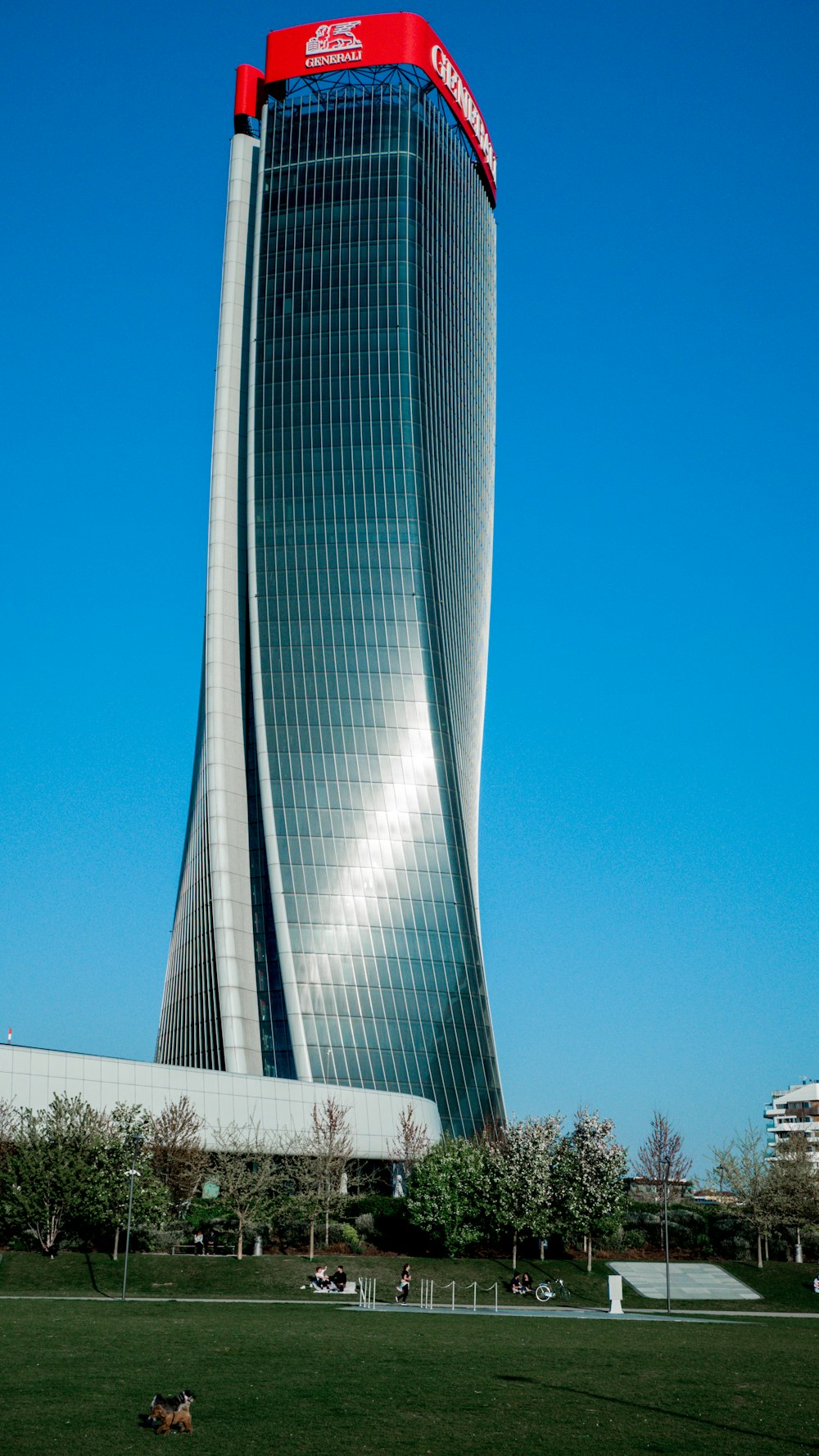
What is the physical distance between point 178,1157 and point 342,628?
40.6 m

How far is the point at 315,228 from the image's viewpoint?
3971 inches

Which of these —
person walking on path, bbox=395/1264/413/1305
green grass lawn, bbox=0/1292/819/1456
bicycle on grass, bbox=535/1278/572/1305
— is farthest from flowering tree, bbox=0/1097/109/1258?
bicycle on grass, bbox=535/1278/572/1305

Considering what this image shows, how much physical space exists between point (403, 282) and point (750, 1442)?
8990cm

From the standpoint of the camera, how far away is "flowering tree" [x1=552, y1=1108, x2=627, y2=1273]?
2286 inches

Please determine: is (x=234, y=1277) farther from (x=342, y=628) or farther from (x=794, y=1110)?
(x=794, y=1110)

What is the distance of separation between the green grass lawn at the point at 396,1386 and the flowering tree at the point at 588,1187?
22369 mm

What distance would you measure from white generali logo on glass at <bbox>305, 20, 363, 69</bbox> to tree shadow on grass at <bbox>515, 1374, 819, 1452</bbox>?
4224 inches

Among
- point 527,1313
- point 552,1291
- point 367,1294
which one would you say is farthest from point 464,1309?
point 552,1291

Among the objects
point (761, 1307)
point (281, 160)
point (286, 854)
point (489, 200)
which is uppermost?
point (489, 200)

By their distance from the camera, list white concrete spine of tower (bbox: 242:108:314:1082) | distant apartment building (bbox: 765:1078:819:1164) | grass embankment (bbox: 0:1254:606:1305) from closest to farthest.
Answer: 1. grass embankment (bbox: 0:1254:606:1305)
2. white concrete spine of tower (bbox: 242:108:314:1082)
3. distant apartment building (bbox: 765:1078:819:1164)

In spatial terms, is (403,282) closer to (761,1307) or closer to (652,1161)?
(652,1161)

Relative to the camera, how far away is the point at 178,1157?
60.0m

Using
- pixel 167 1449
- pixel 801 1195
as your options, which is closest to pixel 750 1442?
pixel 167 1449

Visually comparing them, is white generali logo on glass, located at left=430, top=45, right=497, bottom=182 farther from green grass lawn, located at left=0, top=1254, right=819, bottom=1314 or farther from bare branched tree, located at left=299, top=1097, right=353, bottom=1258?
green grass lawn, located at left=0, top=1254, right=819, bottom=1314
